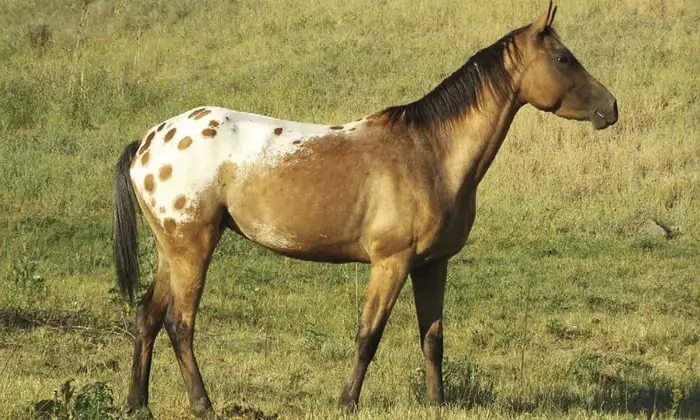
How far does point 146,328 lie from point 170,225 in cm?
67

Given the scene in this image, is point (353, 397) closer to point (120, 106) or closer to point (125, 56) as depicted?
point (120, 106)

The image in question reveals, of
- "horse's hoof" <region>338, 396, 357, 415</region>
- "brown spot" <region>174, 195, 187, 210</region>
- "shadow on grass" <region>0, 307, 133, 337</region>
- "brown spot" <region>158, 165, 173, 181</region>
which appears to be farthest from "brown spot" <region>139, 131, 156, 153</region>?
"shadow on grass" <region>0, 307, 133, 337</region>

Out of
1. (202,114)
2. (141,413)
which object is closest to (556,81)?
(202,114)

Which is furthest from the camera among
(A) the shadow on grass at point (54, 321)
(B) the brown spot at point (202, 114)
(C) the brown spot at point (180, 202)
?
(A) the shadow on grass at point (54, 321)

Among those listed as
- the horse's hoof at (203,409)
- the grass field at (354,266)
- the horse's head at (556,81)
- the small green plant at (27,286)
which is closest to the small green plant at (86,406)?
the grass field at (354,266)

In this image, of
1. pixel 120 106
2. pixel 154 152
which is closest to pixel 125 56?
pixel 120 106

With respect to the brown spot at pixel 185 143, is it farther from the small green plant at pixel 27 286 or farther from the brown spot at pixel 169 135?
the small green plant at pixel 27 286

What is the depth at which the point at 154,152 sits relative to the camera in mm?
7234

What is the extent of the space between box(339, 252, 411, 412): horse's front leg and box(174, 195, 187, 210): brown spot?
1.17 meters

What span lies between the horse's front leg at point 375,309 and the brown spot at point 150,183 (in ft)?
4.60

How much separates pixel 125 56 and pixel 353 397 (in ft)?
58.3

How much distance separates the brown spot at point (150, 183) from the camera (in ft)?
23.6

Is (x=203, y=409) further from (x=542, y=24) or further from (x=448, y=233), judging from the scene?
(x=542, y=24)

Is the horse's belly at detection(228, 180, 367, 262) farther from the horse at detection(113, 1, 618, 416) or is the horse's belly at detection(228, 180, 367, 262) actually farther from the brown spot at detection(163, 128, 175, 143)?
the brown spot at detection(163, 128, 175, 143)
